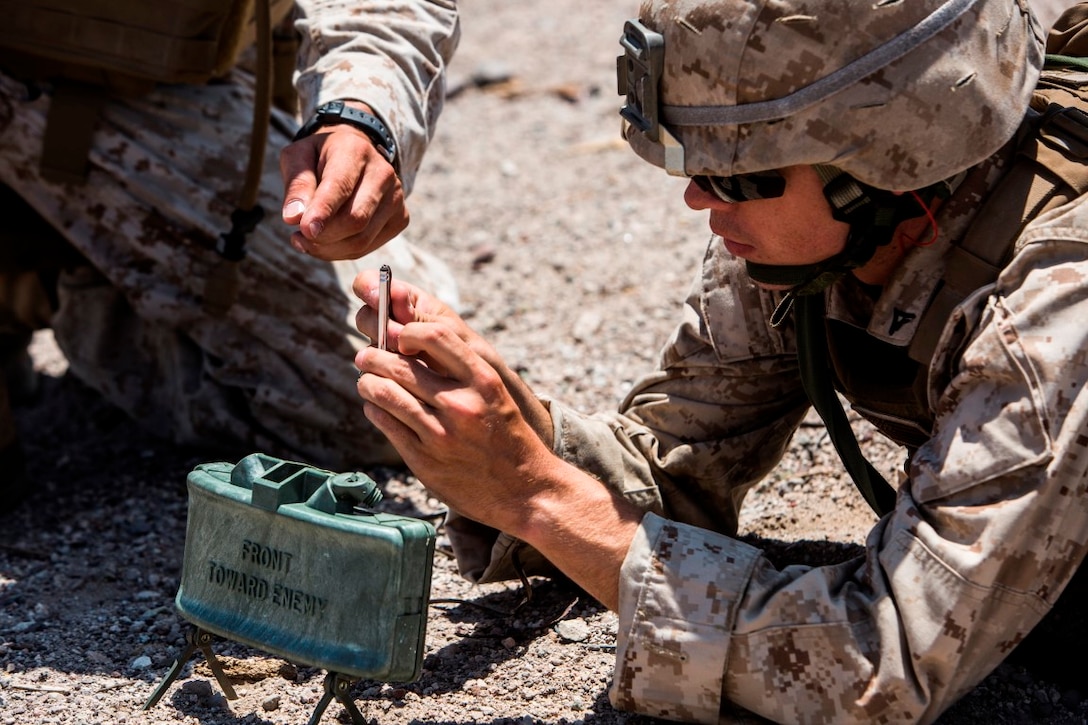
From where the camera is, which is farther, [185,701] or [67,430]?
[67,430]

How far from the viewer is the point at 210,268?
426 cm

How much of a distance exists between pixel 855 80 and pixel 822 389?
0.73 meters

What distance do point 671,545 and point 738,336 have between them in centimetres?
74

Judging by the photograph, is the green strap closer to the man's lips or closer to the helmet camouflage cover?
the man's lips

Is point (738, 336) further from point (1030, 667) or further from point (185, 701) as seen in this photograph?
point (185, 701)

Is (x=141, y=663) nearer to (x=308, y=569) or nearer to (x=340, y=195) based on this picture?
(x=308, y=569)

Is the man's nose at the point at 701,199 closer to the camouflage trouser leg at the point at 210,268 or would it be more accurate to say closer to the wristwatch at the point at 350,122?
the wristwatch at the point at 350,122

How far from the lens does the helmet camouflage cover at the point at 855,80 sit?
226 cm

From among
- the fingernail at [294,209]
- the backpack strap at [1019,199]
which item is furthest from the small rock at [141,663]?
the backpack strap at [1019,199]

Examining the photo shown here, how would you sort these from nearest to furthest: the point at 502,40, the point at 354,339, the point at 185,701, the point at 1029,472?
1. the point at 1029,472
2. the point at 185,701
3. the point at 354,339
4. the point at 502,40

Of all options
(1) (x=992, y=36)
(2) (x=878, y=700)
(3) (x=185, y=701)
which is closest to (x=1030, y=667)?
(2) (x=878, y=700)

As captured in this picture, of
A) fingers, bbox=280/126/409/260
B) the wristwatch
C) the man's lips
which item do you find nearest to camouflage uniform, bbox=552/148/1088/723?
the man's lips

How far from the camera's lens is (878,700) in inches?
86.0

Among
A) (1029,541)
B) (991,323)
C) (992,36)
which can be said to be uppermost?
(992,36)
